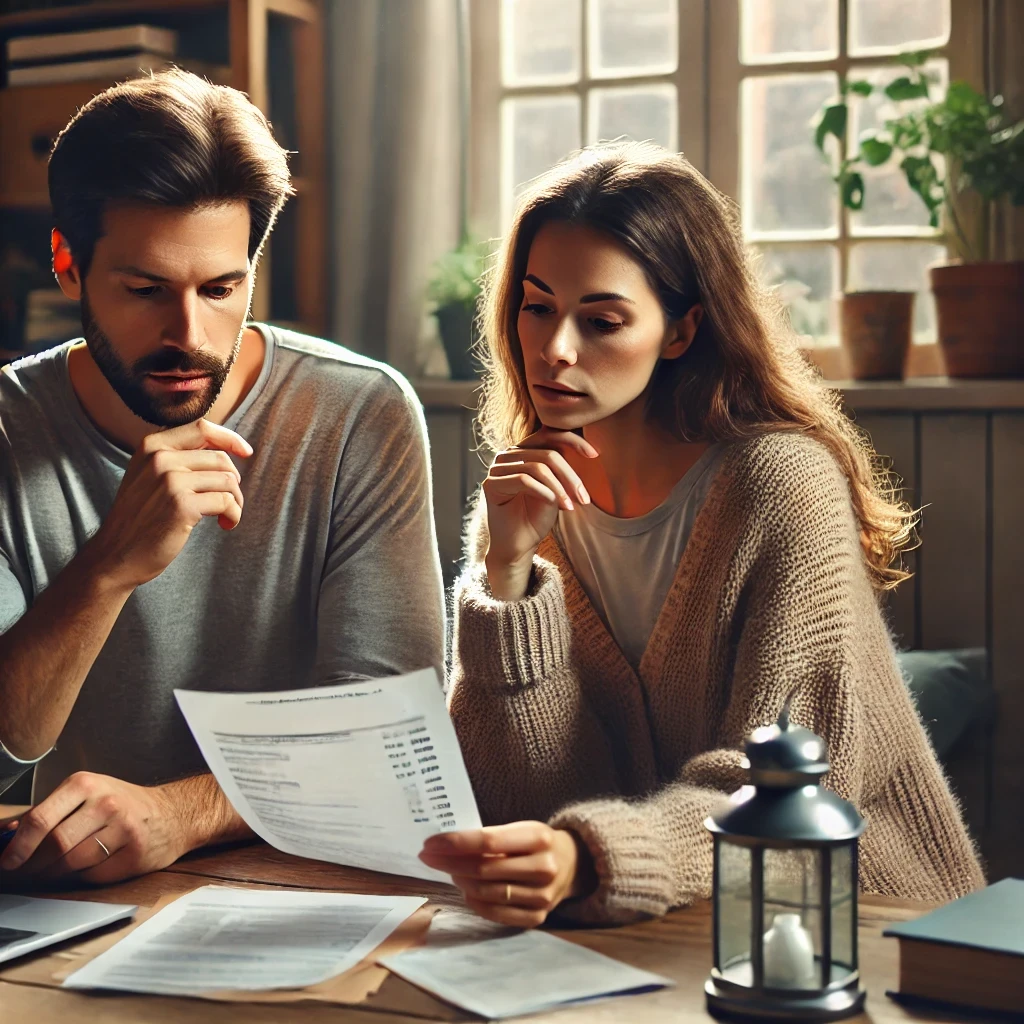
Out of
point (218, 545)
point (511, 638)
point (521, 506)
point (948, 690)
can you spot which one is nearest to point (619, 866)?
point (511, 638)

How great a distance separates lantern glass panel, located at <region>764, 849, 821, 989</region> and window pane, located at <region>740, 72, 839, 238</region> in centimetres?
191

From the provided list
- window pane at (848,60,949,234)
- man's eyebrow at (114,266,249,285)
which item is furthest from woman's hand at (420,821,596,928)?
window pane at (848,60,949,234)

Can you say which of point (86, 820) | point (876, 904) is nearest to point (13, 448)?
point (86, 820)

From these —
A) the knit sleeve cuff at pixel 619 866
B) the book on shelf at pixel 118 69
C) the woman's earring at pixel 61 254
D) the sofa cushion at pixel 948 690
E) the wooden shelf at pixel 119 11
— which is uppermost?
the wooden shelf at pixel 119 11

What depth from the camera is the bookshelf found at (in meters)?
2.74

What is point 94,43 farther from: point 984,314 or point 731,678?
point 731,678

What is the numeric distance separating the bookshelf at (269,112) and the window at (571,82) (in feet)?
1.08

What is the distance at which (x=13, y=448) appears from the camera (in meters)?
1.53

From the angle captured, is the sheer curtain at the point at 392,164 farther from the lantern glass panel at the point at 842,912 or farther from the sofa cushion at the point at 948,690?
the lantern glass panel at the point at 842,912

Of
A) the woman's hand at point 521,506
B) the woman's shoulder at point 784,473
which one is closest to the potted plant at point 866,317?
the woman's shoulder at point 784,473

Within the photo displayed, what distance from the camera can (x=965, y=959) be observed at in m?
0.83

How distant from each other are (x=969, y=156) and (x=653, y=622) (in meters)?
1.26

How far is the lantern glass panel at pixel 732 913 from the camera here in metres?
0.86

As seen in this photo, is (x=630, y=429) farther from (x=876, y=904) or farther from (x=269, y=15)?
(x=269, y=15)
